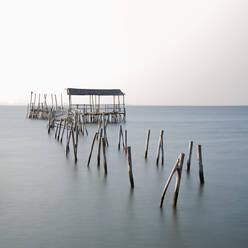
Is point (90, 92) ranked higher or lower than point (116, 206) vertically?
higher

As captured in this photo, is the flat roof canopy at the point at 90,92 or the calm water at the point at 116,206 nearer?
the calm water at the point at 116,206

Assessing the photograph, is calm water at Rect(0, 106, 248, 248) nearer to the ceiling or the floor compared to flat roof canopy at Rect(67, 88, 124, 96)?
nearer to the floor

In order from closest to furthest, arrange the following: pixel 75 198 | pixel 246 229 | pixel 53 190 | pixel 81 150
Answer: pixel 246 229 → pixel 75 198 → pixel 53 190 → pixel 81 150

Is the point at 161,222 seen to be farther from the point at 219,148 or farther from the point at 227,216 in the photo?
the point at 219,148

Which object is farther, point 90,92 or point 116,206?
point 90,92

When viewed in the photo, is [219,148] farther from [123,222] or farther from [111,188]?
[123,222]

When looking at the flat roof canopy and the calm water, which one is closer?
the calm water

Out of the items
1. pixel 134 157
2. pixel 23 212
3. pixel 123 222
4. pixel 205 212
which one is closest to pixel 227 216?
pixel 205 212

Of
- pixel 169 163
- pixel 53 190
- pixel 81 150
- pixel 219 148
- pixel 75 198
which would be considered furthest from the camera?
pixel 219 148

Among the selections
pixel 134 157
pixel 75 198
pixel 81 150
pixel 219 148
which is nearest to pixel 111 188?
pixel 75 198

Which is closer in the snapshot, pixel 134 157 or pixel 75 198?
pixel 75 198

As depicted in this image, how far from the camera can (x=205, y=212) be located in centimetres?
971

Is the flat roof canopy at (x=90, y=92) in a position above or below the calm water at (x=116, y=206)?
above

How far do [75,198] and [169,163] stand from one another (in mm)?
6793
